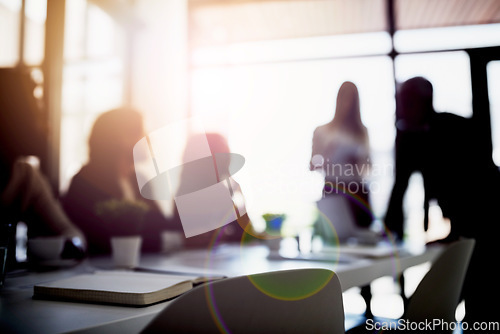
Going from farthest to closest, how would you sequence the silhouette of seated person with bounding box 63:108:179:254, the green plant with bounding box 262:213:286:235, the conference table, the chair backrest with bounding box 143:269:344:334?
the silhouette of seated person with bounding box 63:108:179:254
the green plant with bounding box 262:213:286:235
the conference table
the chair backrest with bounding box 143:269:344:334

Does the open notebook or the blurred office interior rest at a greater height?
the blurred office interior

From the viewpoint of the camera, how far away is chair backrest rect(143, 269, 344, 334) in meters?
0.39

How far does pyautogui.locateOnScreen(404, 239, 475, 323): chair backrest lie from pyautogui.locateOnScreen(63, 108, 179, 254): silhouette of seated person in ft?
3.77

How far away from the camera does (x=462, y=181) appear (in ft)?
4.86

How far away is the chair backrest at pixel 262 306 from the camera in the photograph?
15.5 inches

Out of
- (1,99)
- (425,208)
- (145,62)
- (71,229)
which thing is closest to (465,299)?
(425,208)

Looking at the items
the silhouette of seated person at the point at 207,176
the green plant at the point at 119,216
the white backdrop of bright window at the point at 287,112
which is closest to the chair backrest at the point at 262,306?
the silhouette of seated person at the point at 207,176

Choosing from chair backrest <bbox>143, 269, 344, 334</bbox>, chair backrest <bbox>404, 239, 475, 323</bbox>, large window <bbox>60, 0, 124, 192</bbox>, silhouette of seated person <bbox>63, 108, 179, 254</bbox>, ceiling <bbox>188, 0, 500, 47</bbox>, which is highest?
ceiling <bbox>188, 0, 500, 47</bbox>

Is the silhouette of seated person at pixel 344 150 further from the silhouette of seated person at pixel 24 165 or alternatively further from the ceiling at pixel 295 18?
the ceiling at pixel 295 18

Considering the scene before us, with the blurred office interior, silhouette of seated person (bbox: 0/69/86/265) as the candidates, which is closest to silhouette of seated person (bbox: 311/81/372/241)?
the blurred office interior

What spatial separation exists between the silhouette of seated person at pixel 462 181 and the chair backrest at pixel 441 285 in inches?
19.3

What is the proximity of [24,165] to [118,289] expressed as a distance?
171 centimetres

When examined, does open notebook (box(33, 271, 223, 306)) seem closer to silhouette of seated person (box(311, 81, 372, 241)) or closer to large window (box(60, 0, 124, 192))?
silhouette of seated person (box(311, 81, 372, 241))

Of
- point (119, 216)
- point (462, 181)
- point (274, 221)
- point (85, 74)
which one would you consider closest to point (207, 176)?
point (119, 216)
